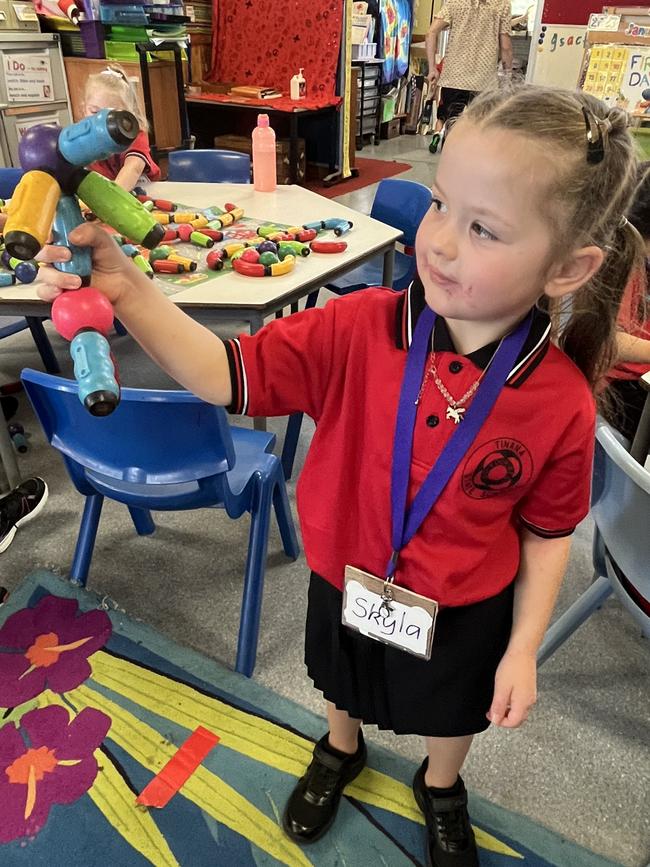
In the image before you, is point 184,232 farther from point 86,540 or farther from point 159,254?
point 86,540

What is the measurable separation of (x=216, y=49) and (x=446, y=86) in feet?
6.63

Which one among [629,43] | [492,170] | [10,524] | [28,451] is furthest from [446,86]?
[492,170]

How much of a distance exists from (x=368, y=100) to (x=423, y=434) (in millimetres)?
6964

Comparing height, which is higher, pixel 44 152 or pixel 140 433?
pixel 44 152

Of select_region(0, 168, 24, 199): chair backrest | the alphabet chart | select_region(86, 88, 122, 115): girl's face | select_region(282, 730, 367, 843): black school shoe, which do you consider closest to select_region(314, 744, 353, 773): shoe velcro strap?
select_region(282, 730, 367, 843): black school shoe

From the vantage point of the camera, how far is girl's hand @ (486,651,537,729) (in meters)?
0.86

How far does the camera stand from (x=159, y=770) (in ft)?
4.03

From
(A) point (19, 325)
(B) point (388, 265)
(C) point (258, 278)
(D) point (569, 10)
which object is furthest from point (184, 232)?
(D) point (569, 10)

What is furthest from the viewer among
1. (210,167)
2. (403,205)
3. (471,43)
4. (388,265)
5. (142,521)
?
(471,43)

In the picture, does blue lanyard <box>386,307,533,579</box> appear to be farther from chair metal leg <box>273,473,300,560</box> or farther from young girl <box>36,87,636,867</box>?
chair metal leg <box>273,473,300,560</box>

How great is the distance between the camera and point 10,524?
1729mm

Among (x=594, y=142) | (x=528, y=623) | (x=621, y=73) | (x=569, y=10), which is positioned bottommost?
(x=528, y=623)

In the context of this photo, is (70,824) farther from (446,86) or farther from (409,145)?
(409,145)

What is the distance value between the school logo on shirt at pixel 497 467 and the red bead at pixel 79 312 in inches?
16.7
